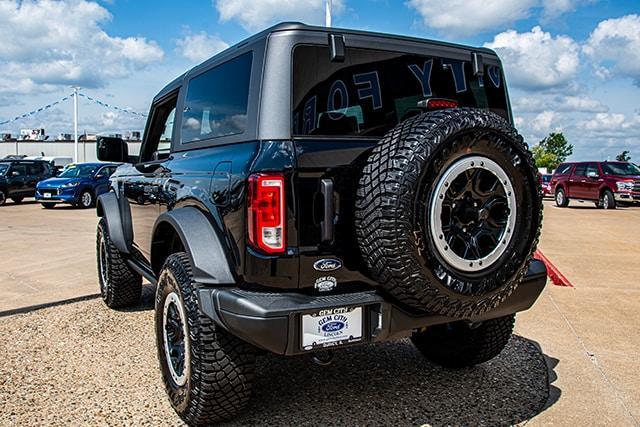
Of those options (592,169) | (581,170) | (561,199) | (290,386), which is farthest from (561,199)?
(290,386)

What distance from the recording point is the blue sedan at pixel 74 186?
58.9ft

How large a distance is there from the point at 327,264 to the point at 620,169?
20.2 meters

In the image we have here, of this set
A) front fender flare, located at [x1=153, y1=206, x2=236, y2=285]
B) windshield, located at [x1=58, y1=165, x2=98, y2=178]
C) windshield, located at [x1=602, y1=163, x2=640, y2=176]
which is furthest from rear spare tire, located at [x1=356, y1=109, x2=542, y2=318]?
windshield, located at [x1=602, y1=163, x2=640, y2=176]

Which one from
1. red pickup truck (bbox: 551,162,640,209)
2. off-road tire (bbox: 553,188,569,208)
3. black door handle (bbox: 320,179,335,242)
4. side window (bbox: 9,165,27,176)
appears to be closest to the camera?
black door handle (bbox: 320,179,335,242)

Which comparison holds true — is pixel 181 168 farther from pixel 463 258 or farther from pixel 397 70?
pixel 463 258

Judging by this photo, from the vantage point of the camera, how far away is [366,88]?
9.70ft

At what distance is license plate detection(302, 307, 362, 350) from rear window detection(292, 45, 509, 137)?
2.76 ft

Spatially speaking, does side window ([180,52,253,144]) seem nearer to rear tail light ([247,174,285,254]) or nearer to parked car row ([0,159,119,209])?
rear tail light ([247,174,285,254])

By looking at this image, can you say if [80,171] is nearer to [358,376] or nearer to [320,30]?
[358,376]

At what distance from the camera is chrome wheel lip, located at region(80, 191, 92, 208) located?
18.3m

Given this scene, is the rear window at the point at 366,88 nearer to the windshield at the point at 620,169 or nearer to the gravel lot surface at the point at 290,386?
the gravel lot surface at the point at 290,386

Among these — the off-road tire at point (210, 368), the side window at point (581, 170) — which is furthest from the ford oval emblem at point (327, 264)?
the side window at point (581, 170)

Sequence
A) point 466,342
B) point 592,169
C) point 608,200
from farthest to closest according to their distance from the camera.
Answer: point 592,169, point 608,200, point 466,342

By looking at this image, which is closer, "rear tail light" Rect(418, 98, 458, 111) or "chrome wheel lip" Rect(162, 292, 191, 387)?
"chrome wheel lip" Rect(162, 292, 191, 387)
